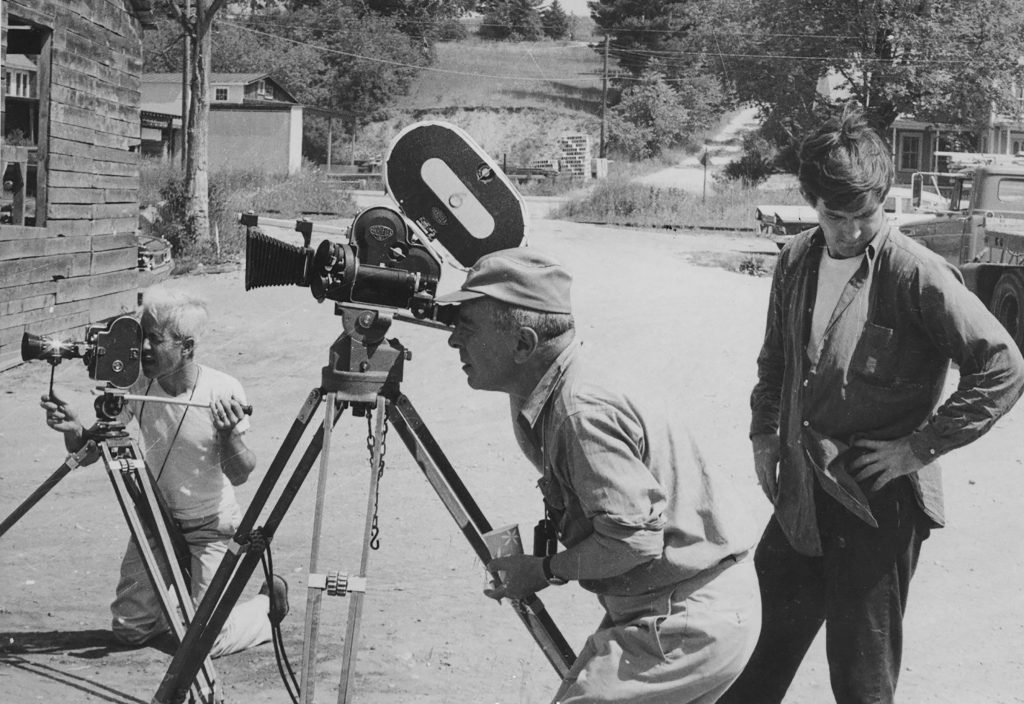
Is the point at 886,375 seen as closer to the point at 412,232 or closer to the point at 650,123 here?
the point at 412,232

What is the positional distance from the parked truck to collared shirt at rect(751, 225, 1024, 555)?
9059 mm

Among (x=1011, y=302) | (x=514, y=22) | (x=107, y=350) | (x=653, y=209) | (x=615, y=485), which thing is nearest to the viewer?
(x=615, y=485)

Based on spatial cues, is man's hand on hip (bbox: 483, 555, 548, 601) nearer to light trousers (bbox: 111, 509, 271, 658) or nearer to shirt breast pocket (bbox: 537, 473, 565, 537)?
shirt breast pocket (bbox: 537, 473, 565, 537)

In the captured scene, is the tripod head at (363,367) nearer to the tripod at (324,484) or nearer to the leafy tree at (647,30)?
the tripod at (324,484)

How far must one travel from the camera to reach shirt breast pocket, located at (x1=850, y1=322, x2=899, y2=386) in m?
3.05

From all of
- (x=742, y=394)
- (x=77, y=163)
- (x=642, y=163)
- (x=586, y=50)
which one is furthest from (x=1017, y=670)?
(x=586, y=50)

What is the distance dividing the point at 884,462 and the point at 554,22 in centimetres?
9993

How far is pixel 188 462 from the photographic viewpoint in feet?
14.4

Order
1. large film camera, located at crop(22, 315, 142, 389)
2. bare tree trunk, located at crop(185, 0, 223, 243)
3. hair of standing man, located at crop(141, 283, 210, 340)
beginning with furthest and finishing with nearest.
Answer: bare tree trunk, located at crop(185, 0, 223, 243)
hair of standing man, located at crop(141, 283, 210, 340)
large film camera, located at crop(22, 315, 142, 389)

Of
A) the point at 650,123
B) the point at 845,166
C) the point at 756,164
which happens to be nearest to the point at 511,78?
the point at 650,123

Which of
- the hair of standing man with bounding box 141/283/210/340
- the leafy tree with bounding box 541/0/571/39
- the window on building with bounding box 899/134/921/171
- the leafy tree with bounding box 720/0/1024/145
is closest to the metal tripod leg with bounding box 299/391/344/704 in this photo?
the hair of standing man with bounding box 141/283/210/340

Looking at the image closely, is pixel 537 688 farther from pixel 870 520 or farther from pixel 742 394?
pixel 742 394

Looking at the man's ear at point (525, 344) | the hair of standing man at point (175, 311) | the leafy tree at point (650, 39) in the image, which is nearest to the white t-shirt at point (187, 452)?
the hair of standing man at point (175, 311)

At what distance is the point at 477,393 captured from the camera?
32.0 feet
